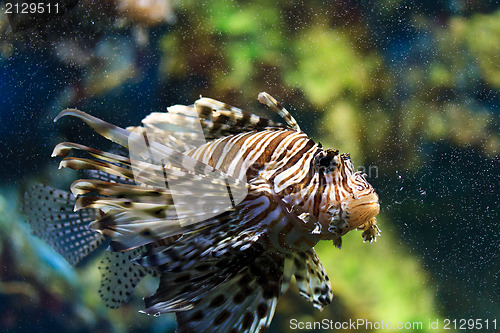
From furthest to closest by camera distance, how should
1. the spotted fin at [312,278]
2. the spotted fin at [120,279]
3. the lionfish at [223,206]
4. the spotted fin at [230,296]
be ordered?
1. the spotted fin at [120,279]
2. the spotted fin at [312,278]
3. the spotted fin at [230,296]
4. the lionfish at [223,206]

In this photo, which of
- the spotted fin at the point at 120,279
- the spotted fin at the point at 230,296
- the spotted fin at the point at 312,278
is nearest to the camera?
the spotted fin at the point at 230,296

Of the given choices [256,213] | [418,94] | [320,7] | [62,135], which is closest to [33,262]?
[62,135]

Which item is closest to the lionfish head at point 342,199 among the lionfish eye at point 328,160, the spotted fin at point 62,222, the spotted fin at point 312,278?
the lionfish eye at point 328,160

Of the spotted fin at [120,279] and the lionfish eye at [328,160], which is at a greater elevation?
the lionfish eye at [328,160]

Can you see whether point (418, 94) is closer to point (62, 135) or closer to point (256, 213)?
point (256, 213)

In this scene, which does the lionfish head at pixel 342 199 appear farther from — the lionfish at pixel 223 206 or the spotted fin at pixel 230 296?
the spotted fin at pixel 230 296

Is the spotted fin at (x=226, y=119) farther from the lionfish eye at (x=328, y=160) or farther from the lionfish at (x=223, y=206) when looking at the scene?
the lionfish eye at (x=328, y=160)

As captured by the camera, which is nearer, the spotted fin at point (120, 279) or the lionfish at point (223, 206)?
the lionfish at point (223, 206)

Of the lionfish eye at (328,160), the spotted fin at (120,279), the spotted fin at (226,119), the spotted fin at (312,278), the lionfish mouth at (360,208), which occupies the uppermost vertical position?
the spotted fin at (226,119)
